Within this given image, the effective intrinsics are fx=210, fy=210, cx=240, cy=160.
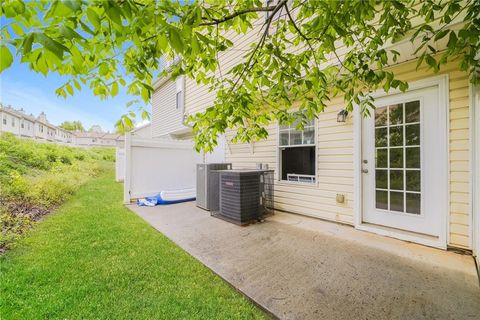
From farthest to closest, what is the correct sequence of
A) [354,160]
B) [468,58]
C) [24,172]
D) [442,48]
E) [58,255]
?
[24,172], [354,160], [442,48], [58,255], [468,58]

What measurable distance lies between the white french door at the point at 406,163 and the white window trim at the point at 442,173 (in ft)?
0.13

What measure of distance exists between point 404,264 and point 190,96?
25.0 feet

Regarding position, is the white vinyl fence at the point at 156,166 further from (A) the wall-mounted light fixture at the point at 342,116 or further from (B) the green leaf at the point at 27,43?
(B) the green leaf at the point at 27,43

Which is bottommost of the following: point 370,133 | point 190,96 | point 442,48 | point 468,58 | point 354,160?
point 354,160

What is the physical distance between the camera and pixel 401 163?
3.25 metres

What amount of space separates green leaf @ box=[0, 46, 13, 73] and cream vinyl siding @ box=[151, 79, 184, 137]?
7821mm

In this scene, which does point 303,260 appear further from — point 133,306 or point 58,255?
point 58,255

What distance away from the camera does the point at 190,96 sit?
7.98 meters

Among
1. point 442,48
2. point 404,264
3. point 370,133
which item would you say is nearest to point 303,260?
point 404,264

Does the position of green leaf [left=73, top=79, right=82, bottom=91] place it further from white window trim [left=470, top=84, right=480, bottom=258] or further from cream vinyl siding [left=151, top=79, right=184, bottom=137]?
cream vinyl siding [left=151, top=79, right=184, bottom=137]

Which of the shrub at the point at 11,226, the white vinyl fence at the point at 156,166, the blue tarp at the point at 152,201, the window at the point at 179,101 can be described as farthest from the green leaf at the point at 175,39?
the window at the point at 179,101

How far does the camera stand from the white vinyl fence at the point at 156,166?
6.00 meters

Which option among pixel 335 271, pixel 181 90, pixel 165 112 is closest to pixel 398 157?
pixel 335 271

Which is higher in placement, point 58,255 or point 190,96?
point 190,96
